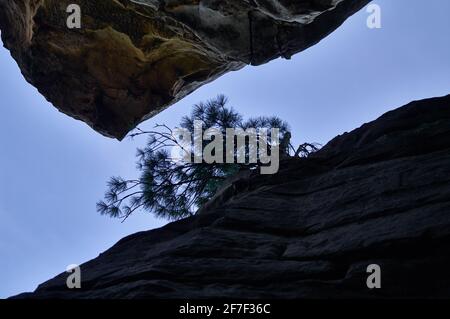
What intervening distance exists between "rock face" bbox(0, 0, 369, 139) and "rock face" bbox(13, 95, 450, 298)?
1636mm

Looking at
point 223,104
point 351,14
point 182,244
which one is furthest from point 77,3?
point 182,244

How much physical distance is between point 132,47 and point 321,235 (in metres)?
4.38

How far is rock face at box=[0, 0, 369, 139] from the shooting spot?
6887 millimetres

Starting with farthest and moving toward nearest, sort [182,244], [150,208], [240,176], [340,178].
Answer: [150,208], [240,176], [340,178], [182,244]

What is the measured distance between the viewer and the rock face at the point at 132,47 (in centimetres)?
689

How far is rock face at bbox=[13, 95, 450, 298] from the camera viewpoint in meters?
3.97

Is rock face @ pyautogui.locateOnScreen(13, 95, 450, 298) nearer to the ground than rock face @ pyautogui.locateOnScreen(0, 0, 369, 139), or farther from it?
nearer to the ground

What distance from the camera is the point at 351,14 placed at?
7.77m

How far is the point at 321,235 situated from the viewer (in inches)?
185

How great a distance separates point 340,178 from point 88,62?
4.29 meters

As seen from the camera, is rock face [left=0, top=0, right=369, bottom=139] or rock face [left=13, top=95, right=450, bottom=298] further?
rock face [left=0, top=0, right=369, bottom=139]

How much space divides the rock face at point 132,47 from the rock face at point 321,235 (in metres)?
1.64
